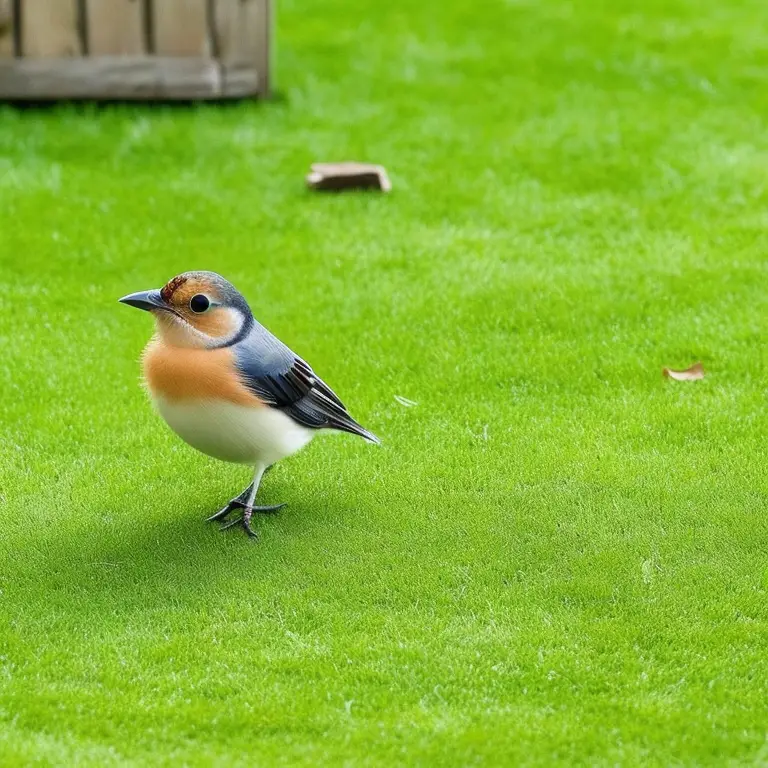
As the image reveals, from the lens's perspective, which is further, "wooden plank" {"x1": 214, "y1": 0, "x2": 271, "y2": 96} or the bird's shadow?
"wooden plank" {"x1": 214, "y1": 0, "x2": 271, "y2": 96}

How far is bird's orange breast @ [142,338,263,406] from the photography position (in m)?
4.21

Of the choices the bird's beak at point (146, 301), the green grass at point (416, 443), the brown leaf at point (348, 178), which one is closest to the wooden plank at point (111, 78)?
the green grass at point (416, 443)

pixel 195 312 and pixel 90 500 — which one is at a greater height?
pixel 195 312

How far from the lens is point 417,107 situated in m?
8.89

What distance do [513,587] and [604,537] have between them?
459 mm

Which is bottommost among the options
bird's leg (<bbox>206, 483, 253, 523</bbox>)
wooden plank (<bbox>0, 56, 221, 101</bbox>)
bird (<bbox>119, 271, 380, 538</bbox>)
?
bird's leg (<bbox>206, 483, 253, 523</bbox>)

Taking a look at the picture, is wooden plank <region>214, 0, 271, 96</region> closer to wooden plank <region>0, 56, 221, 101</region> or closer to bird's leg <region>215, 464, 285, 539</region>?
wooden plank <region>0, 56, 221, 101</region>

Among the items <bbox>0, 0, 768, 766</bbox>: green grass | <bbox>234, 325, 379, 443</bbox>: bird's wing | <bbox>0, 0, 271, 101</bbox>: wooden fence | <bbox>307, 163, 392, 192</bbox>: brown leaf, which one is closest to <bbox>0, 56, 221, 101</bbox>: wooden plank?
<bbox>0, 0, 271, 101</bbox>: wooden fence

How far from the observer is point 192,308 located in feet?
14.0

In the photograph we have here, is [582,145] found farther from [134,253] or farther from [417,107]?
[134,253]

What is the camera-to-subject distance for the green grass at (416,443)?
363 centimetres

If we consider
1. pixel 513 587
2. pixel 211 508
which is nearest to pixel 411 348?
pixel 211 508

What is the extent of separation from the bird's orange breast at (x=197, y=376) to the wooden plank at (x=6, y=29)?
5.04 metres

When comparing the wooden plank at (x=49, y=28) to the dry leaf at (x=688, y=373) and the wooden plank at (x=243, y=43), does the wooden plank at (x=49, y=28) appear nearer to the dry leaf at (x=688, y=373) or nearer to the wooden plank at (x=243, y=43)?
the wooden plank at (x=243, y=43)
